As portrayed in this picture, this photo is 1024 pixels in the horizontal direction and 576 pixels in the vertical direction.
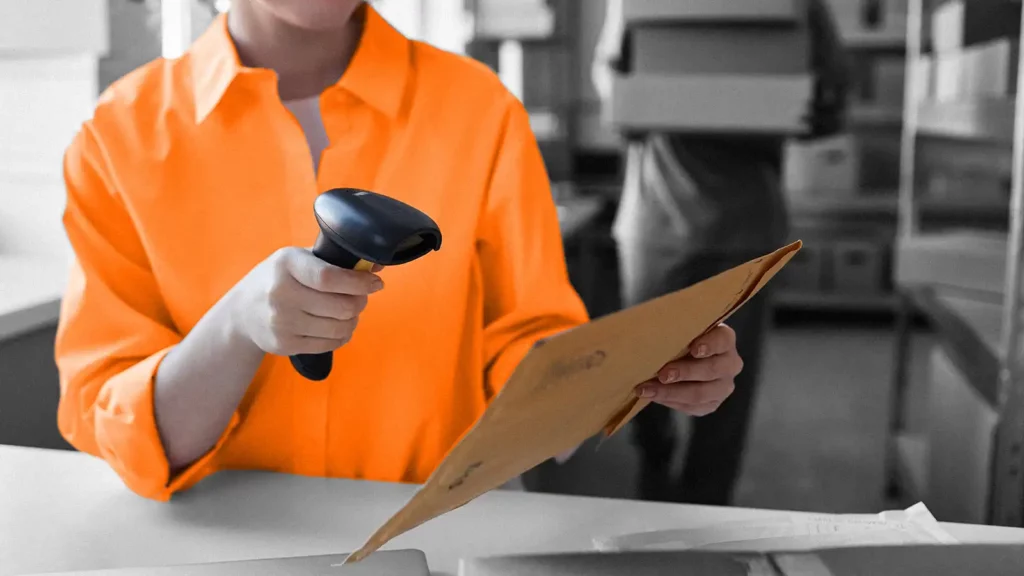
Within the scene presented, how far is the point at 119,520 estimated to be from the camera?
0.70 metres

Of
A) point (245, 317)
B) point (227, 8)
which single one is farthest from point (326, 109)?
point (245, 317)

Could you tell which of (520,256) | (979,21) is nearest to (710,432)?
(979,21)

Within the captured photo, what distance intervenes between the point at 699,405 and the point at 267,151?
1.47ft

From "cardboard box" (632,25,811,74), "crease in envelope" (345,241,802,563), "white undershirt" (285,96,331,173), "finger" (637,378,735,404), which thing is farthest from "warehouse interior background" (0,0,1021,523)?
"white undershirt" (285,96,331,173)

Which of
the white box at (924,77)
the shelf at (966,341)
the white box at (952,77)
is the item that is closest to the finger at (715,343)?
the shelf at (966,341)

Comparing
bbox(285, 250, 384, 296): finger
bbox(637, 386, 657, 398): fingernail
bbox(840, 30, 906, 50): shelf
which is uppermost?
bbox(840, 30, 906, 50): shelf

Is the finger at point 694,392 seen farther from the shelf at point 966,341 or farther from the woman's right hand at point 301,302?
the shelf at point 966,341

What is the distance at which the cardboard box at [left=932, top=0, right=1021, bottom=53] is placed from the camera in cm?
197

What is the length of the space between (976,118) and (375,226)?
4.84ft

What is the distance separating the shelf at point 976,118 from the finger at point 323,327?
4.22ft

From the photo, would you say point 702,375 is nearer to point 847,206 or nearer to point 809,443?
point 809,443

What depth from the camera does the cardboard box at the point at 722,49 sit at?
6.06ft

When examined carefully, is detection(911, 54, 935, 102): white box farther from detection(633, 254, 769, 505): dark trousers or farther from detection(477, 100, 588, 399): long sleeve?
detection(477, 100, 588, 399): long sleeve

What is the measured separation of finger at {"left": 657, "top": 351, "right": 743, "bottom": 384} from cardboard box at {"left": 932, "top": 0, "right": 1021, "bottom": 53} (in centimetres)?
159
